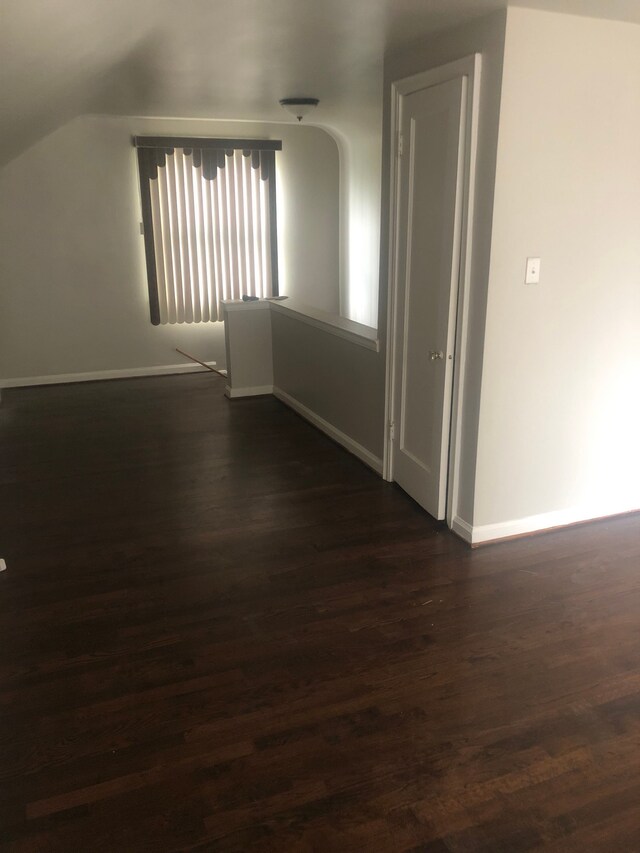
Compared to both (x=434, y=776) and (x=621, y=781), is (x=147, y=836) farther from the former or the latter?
(x=621, y=781)

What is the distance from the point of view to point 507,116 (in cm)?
271

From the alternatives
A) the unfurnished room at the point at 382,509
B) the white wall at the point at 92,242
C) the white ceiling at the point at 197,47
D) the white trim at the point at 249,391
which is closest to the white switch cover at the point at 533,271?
the unfurnished room at the point at 382,509

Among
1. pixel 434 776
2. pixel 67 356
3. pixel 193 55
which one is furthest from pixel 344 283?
pixel 434 776

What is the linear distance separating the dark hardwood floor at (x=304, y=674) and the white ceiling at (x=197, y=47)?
2.11 m

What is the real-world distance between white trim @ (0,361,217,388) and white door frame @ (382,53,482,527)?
11.0 ft

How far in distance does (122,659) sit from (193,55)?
2925 mm

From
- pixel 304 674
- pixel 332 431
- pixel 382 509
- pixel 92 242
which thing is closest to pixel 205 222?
pixel 92 242

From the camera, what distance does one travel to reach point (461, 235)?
300 centimetres

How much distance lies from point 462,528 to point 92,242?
455 cm

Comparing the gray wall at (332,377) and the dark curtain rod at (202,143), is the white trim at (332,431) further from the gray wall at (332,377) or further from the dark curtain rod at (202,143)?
the dark curtain rod at (202,143)

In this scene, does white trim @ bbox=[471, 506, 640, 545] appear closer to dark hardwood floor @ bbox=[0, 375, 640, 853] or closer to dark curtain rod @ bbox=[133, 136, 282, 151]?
dark hardwood floor @ bbox=[0, 375, 640, 853]

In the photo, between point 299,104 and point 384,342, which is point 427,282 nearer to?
point 384,342

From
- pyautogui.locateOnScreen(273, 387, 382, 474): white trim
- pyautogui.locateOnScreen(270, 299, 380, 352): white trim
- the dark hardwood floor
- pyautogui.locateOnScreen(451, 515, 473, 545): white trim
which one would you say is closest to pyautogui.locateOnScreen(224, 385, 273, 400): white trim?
pyautogui.locateOnScreen(273, 387, 382, 474): white trim

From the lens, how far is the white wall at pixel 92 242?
5898 millimetres
